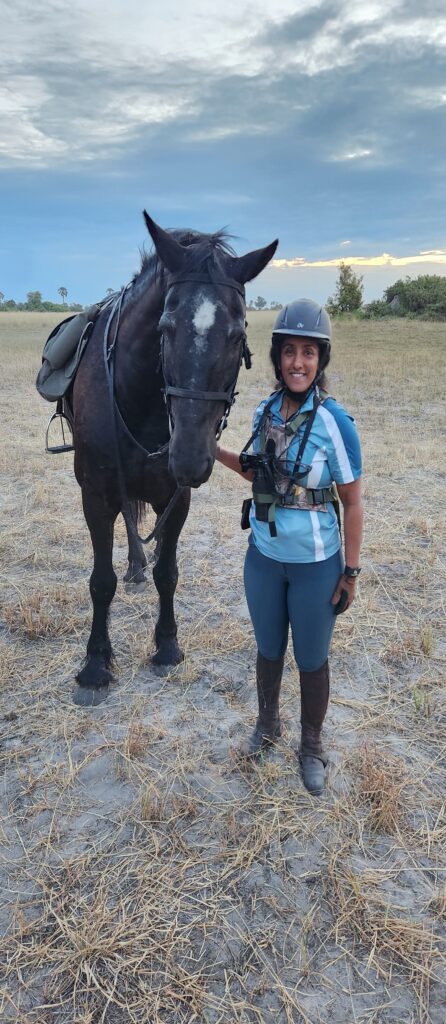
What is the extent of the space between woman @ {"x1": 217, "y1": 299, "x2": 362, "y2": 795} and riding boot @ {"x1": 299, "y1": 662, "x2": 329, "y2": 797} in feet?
0.06

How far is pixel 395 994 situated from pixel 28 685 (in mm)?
2304

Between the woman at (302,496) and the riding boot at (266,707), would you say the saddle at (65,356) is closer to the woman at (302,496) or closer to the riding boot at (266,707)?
the woman at (302,496)

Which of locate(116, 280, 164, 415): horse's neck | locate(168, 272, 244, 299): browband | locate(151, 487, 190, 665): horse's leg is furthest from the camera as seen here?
locate(151, 487, 190, 665): horse's leg

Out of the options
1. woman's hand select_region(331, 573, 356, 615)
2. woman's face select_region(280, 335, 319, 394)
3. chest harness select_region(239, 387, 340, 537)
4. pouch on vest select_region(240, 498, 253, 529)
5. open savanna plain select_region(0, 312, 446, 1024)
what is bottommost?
open savanna plain select_region(0, 312, 446, 1024)

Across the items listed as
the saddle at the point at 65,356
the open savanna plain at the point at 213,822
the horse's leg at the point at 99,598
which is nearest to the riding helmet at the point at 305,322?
the horse's leg at the point at 99,598

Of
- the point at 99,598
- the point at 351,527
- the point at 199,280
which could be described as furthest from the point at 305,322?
the point at 99,598

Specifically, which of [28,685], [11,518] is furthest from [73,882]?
[11,518]

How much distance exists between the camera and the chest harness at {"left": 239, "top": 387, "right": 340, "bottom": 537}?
2168mm

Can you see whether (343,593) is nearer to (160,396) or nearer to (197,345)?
(197,345)

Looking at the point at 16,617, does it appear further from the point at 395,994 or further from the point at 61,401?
the point at 395,994

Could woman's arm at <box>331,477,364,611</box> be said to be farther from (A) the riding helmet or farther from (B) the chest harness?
(A) the riding helmet

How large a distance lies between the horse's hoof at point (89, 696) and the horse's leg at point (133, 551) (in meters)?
0.79

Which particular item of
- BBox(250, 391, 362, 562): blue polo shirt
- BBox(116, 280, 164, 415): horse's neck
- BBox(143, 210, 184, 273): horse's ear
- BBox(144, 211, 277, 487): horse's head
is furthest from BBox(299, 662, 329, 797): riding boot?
BBox(143, 210, 184, 273): horse's ear

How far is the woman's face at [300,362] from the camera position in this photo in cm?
215
